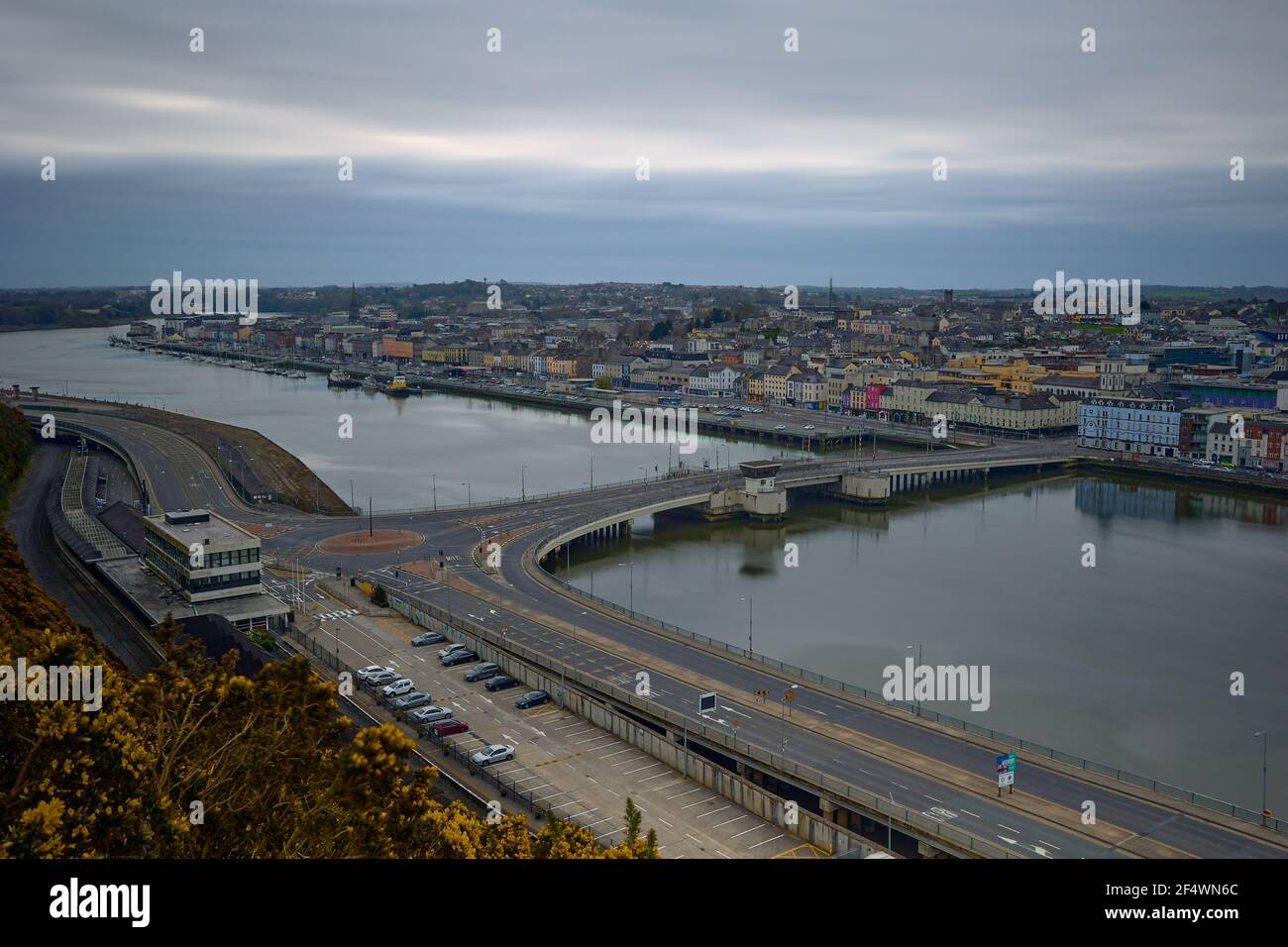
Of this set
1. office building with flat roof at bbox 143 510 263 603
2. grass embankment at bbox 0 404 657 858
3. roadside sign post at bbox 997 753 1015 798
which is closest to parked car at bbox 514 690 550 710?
roadside sign post at bbox 997 753 1015 798

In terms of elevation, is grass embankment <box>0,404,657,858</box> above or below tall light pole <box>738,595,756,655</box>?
above

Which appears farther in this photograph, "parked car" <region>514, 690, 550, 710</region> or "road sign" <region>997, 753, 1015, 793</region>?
"parked car" <region>514, 690, 550, 710</region>

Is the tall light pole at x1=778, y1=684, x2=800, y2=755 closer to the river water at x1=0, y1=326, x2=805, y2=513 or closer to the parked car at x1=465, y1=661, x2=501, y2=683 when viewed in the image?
the parked car at x1=465, y1=661, x2=501, y2=683

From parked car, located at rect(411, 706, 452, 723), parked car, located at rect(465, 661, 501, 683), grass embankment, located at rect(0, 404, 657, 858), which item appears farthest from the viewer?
parked car, located at rect(465, 661, 501, 683)

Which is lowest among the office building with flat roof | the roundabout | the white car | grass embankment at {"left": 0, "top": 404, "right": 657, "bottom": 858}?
the white car

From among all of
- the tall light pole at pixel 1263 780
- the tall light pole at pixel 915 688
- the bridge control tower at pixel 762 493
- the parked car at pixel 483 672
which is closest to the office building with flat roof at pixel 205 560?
the parked car at pixel 483 672
